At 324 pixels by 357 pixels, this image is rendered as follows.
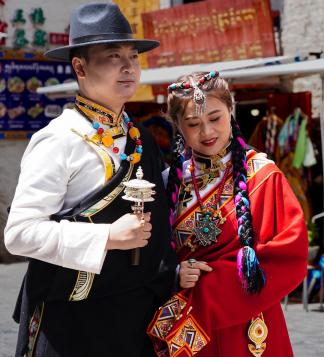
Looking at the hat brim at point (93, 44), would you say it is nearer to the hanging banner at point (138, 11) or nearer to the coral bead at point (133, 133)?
the coral bead at point (133, 133)

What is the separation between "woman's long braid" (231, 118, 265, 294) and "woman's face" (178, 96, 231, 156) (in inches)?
3.2

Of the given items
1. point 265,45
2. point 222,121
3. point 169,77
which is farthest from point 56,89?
Answer: point 222,121

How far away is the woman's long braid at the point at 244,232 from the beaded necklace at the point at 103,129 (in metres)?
0.38

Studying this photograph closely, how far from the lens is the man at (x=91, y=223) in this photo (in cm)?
248

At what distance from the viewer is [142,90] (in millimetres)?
10906

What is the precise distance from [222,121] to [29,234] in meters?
0.84

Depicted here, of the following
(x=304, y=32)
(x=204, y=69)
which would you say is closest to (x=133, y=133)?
(x=204, y=69)

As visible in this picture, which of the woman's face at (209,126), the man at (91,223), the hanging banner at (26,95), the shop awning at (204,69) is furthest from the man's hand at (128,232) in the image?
the hanging banner at (26,95)

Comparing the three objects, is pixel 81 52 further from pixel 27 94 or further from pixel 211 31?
pixel 27 94

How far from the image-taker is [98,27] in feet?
8.74

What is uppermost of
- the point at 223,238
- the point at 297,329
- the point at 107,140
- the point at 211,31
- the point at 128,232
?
the point at 211,31

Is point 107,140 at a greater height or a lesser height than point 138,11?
lesser

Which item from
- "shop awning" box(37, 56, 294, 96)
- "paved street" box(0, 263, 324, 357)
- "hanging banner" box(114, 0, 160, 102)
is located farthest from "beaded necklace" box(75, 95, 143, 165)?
"hanging banner" box(114, 0, 160, 102)

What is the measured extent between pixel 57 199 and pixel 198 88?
0.69 metres
